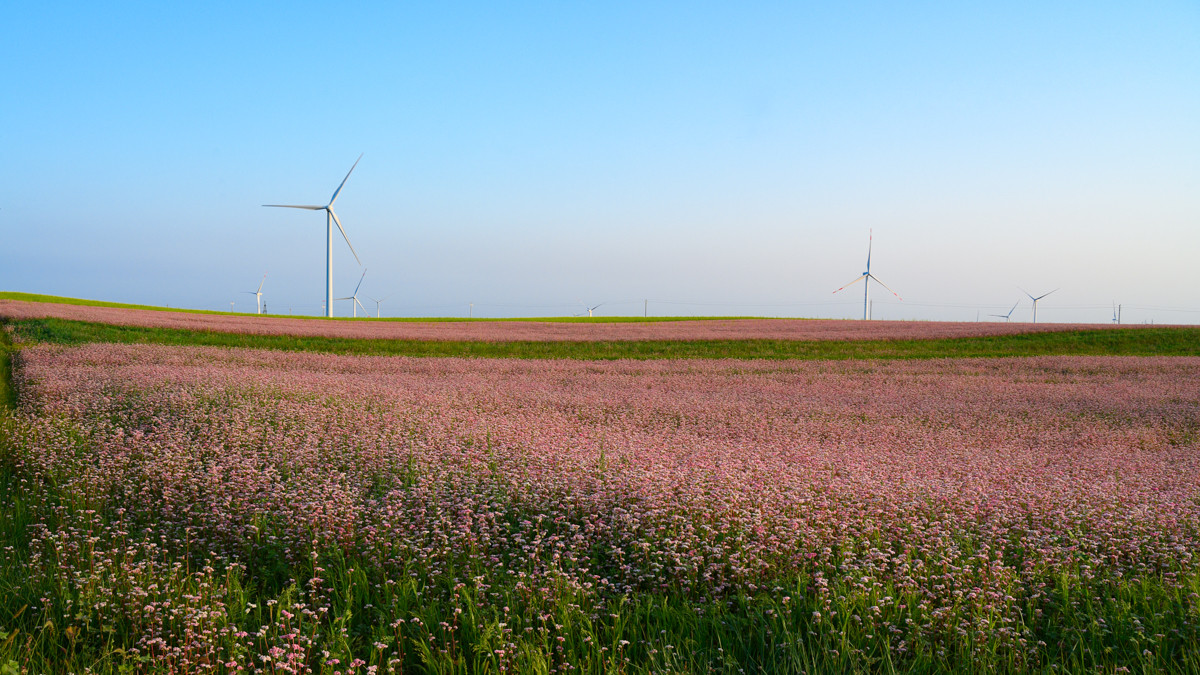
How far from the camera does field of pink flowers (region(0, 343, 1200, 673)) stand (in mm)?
4043

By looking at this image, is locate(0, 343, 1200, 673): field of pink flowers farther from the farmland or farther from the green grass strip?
the green grass strip

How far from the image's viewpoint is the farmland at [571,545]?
4.02 metres

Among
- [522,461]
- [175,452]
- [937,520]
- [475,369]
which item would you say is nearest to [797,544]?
[937,520]

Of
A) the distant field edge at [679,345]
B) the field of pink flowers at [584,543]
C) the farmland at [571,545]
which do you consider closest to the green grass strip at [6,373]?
the distant field edge at [679,345]

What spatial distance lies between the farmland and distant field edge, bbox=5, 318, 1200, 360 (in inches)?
786

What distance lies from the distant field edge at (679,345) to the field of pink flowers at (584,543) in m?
20.0

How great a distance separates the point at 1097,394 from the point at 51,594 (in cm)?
2005

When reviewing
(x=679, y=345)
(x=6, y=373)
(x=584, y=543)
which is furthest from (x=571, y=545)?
(x=679, y=345)

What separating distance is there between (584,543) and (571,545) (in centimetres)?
28

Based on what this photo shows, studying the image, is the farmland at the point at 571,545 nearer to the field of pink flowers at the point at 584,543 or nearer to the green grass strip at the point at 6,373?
the field of pink flowers at the point at 584,543

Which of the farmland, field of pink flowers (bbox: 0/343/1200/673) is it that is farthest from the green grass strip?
field of pink flowers (bbox: 0/343/1200/673)

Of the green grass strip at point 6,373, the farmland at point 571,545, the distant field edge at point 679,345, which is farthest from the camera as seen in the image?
the distant field edge at point 679,345

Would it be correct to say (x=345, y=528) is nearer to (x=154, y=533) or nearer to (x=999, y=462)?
(x=154, y=533)

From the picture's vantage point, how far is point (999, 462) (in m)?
8.85
